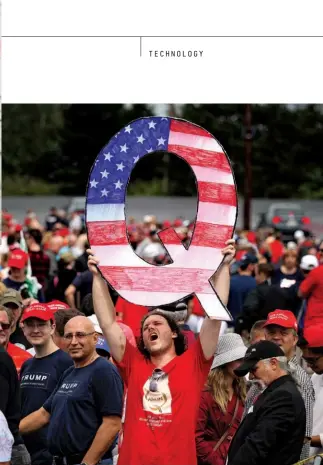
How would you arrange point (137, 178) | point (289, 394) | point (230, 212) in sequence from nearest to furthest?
1. point (289, 394)
2. point (230, 212)
3. point (137, 178)

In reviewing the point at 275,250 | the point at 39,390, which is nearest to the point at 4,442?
the point at 39,390

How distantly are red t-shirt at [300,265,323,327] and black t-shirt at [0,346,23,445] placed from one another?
5074 mm

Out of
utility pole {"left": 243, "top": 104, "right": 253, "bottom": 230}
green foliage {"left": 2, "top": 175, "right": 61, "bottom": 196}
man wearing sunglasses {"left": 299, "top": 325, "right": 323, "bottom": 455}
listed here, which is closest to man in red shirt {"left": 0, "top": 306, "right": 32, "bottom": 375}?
man wearing sunglasses {"left": 299, "top": 325, "right": 323, "bottom": 455}

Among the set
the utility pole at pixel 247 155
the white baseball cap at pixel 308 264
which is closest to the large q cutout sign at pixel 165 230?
the white baseball cap at pixel 308 264

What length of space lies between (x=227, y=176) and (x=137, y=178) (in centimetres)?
6671

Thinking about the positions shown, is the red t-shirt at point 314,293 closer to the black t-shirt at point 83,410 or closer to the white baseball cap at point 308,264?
the white baseball cap at point 308,264

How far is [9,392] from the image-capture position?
6.26 meters

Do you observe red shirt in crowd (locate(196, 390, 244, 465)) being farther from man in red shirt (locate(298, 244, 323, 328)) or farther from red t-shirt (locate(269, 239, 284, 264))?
red t-shirt (locate(269, 239, 284, 264))

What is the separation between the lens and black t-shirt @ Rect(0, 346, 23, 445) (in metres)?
6.20
